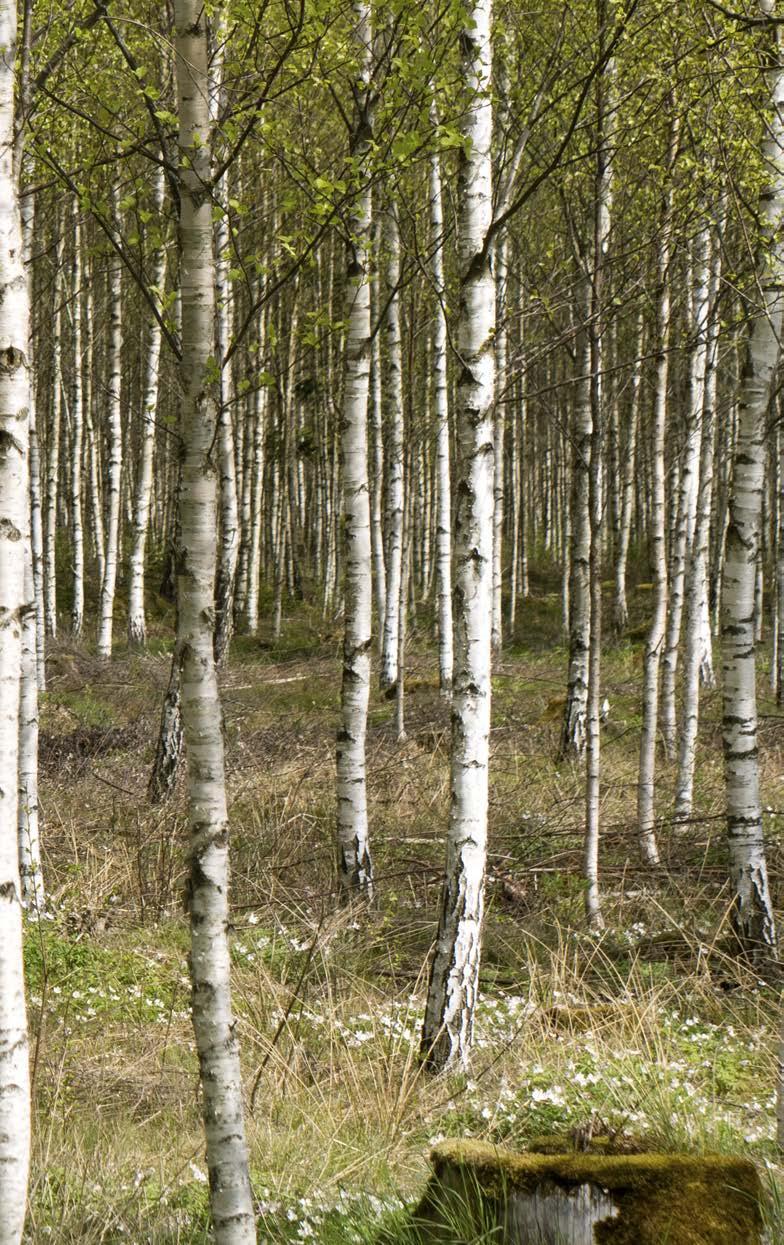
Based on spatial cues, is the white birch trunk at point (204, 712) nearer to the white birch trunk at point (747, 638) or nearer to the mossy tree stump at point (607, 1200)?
the mossy tree stump at point (607, 1200)

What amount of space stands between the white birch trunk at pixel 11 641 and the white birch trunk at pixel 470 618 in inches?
84.0

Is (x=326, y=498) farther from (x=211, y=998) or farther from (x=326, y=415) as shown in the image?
(x=211, y=998)

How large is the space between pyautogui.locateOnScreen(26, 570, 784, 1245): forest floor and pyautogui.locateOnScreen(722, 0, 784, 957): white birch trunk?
354 millimetres

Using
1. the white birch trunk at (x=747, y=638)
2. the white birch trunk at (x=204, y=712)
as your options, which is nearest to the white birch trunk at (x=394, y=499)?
the white birch trunk at (x=747, y=638)

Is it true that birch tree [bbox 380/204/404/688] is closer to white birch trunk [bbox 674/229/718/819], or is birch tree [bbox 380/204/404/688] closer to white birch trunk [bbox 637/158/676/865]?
white birch trunk [bbox 674/229/718/819]

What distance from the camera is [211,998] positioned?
290cm

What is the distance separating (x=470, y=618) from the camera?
15.6 ft

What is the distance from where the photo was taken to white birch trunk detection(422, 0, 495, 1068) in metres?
4.72

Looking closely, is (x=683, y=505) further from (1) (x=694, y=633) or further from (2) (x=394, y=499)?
(2) (x=394, y=499)

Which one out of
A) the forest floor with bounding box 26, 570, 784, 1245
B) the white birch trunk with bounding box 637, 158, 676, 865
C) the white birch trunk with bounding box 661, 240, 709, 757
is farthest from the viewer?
the white birch trunk with bounding box 661, 240, 709, 757

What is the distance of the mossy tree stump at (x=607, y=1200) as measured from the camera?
2.74 metres

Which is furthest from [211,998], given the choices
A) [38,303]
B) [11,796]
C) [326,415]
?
[326,415]

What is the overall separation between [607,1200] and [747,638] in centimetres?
406

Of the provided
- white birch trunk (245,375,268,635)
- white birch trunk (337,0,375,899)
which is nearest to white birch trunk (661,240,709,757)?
white birch trunk (337,0,375,899)
